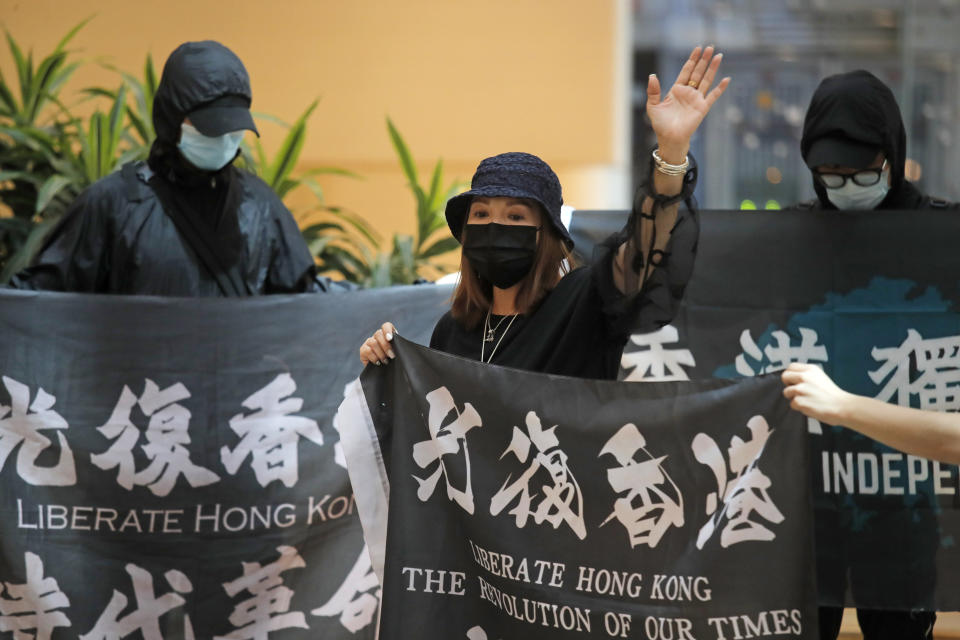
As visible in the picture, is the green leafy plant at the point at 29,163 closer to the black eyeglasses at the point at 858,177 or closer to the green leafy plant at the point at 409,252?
the green leafy plant at the point at 409,252

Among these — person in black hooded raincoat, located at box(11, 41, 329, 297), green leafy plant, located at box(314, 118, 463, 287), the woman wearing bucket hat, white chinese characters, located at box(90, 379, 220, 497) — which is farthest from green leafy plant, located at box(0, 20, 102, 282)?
the woman wearing bucket hat

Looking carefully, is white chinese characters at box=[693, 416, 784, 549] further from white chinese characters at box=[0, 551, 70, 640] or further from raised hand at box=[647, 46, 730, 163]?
white chinese characters at box=[0, 551, 70, 640]

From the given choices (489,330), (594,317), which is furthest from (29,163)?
(594,317)

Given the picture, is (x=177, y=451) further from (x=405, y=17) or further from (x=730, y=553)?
(x=405, y=17)

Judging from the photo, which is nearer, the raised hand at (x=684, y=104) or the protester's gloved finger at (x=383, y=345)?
the raised hand at (x=684, y=104)

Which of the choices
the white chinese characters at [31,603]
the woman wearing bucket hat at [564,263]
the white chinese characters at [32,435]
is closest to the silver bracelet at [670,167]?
the woman wearing bucket hat at [564,263]

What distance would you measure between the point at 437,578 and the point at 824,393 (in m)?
0.72

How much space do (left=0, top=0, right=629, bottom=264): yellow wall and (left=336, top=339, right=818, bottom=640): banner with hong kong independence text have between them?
106 inches

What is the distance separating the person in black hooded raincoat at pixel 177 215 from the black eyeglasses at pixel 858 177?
4.21 feet

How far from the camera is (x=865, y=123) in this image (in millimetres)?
2203

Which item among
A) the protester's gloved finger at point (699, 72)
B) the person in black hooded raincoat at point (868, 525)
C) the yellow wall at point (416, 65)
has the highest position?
the yellow wall at point (416, 65)

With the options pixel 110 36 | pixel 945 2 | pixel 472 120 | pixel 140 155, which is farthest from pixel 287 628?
pixel 945 2

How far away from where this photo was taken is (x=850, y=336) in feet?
7.43

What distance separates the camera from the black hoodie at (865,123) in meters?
2.20
